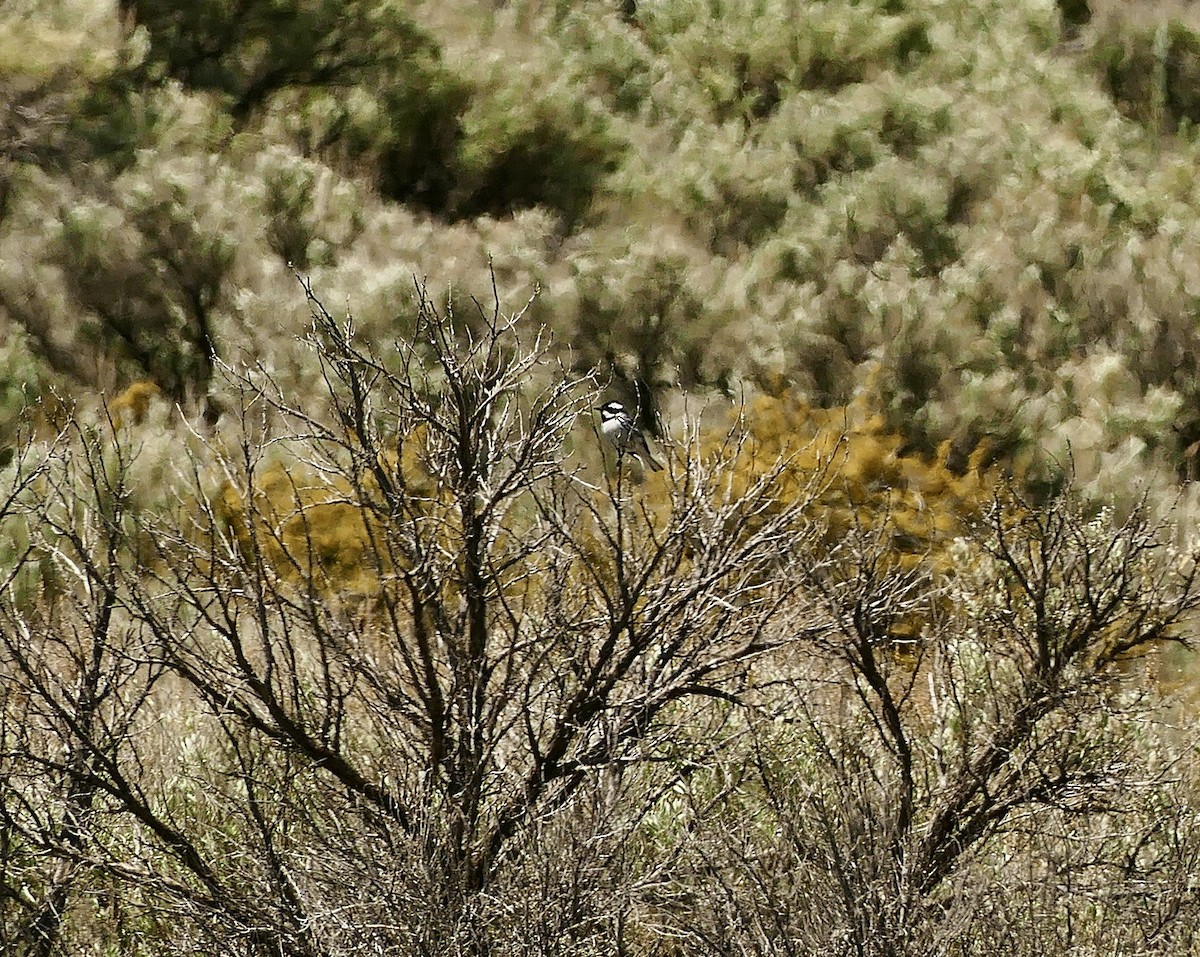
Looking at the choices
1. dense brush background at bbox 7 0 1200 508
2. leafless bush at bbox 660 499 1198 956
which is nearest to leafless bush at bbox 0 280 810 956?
leafless bush at bbox 660 499 1198 956

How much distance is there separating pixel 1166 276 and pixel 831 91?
5427mm

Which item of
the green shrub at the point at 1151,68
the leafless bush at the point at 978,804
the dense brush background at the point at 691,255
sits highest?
the green shrub at the point at 1151,68

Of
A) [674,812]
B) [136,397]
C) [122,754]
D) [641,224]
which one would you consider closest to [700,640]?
[674,812]

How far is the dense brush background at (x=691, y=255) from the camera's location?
4652 millimetres

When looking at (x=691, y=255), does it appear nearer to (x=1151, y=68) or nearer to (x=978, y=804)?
(x=1151, y=68)

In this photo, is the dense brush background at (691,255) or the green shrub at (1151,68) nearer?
the dense brush background at (691,255)

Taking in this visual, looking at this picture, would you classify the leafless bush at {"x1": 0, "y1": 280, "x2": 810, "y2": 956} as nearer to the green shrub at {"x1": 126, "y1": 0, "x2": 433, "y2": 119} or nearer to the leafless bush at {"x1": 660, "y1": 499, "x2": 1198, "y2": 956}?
the leafless bush at {"x1": 660, "y1": 499, "x2": 1198, "y2": 956}

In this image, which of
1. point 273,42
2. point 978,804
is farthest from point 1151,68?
point 978,804

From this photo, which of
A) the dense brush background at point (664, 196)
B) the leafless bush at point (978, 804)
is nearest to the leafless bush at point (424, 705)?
the leafless bush at point (978, 804)

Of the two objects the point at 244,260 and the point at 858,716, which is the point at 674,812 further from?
the point at 244,260

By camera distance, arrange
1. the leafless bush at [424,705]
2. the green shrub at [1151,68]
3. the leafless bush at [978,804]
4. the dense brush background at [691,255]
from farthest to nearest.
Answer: the green shrub at [1151,68] < the dense brush background at [691,255] < the leafless bush at [978,804] < the leafless bush at [424,705]

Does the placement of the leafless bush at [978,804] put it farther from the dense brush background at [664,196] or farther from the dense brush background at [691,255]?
the dense brush background at [664,196]

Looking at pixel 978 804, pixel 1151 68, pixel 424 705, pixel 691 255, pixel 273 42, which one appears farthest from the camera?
pixel 273 42

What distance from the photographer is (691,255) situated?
1209 cm
